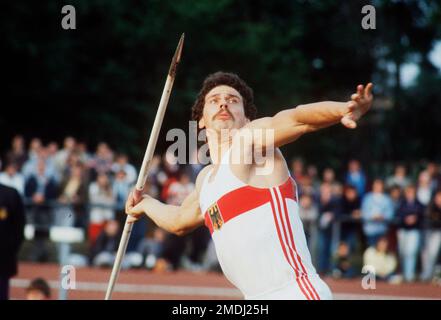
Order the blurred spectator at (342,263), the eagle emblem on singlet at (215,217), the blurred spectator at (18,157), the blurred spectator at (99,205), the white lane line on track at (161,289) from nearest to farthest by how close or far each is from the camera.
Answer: the eagle emblem on singlet at (215,217) → the white lane line on track at (161,289) → the blurred spectator at (342,263) → the blurred spectator at (99,205) → the blurred spectator at (18,157)

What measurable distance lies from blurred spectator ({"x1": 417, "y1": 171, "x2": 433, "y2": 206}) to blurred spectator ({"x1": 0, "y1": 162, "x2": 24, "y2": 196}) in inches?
266

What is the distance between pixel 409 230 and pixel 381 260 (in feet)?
2.26

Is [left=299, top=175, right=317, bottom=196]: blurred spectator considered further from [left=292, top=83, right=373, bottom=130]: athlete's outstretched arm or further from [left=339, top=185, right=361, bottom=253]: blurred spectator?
[left=292, top=83, right=373, bottom=130]: athlete's outstretched arm

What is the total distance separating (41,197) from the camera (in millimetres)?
17688

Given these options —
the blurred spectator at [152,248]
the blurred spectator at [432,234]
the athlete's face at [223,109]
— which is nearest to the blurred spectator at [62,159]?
the blurred spectator at [152,248]

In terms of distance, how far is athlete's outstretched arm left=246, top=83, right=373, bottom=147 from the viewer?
5.55 meters

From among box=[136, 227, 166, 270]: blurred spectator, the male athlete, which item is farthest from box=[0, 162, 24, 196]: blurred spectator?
Answer: the male athlete

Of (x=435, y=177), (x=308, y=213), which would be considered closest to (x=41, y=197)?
(x=308, y=213)

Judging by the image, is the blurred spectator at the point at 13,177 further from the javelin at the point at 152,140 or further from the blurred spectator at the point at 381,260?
the javelin at the point at 152,140

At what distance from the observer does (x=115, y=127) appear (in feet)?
96.7

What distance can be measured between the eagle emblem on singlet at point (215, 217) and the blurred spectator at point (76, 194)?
37.4 feet

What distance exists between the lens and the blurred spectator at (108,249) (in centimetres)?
1772

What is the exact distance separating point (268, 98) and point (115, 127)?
5.28 meters
